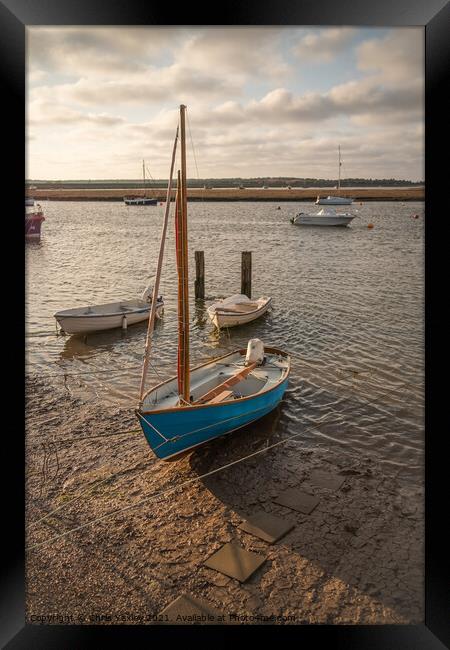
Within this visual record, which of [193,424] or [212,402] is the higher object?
[212,402]

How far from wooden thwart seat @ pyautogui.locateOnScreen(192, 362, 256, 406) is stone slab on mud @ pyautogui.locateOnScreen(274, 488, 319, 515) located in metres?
2.53

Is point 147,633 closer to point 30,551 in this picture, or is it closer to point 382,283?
point 30,551

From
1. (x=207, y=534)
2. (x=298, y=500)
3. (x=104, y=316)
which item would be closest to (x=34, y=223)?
(x=104, y=316)

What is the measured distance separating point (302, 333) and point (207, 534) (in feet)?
42.2

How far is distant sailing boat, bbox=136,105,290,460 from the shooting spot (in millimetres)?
9234

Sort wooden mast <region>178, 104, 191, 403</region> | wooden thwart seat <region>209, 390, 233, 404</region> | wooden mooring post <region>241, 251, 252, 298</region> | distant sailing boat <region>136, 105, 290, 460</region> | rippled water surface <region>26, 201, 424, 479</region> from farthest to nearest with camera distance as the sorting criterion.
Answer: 1. wooden mooring post <region>241, 251, 252, 298</region>
2. rippled water surface <region>26, 201, 424, 479</region>
3. wooden thwart seat <region>209, 390, 233, 404</region>
4. distant sailing boat <region>136, 105, 290, 460</region>
5. wooden mast <region>178, 104, 191, 403</region>

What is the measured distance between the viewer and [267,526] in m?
8.08

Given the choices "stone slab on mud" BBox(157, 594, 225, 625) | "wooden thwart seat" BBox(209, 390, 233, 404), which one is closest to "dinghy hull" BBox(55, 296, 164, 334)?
"wooden thwart seat" BBox(209, 390, 233, 404)

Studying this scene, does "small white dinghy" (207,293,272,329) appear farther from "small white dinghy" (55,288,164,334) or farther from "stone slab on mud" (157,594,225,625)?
"stone slab on mud" (157,594,225,625)

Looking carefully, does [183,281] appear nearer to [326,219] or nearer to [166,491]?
[166,491]
